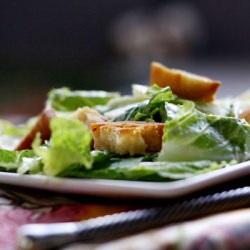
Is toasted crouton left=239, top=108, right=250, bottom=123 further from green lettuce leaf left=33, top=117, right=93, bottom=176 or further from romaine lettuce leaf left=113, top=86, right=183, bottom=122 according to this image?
green lettuce leaf left=33, top=117, right=93, bottom=176

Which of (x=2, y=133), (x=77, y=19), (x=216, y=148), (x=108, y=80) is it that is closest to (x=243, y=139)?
(x=216, y=148)

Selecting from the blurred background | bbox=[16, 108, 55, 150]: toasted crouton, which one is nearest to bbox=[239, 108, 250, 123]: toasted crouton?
bbox=[16, 108, 55, 150]: toasted crouton

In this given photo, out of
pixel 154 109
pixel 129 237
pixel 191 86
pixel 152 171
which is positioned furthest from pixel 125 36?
pixel 129 237

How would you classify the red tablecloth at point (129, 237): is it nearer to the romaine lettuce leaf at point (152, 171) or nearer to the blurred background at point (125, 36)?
the romaine lettuce leaf at point (152, 171)

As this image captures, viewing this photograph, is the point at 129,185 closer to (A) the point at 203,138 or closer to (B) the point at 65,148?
(B) the point at 65,148

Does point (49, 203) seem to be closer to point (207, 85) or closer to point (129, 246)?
point (129, 246)

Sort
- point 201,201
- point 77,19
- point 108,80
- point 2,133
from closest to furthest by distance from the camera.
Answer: point 201,201 < point 2,133 < point 108,80 < point 77,19

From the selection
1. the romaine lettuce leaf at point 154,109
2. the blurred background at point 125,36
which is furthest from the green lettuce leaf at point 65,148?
the blurred background at point 125,36
